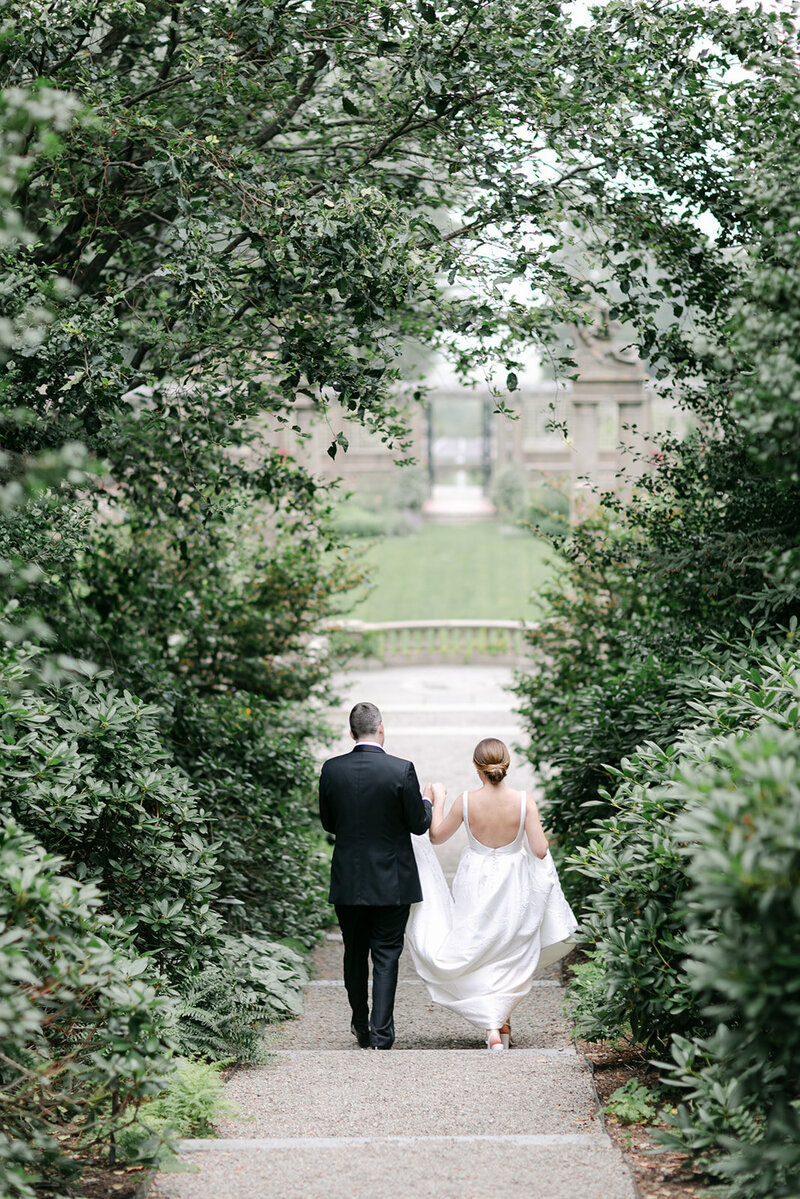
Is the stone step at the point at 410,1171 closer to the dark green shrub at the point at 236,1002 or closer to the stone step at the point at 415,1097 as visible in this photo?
the stone step at the point at 415,1097

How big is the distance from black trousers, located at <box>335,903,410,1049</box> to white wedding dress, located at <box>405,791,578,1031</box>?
0.22 m

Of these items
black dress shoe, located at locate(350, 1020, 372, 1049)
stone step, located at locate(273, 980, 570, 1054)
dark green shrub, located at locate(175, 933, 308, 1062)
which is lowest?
stone step, located at locate(273, 980, 570, 1054)

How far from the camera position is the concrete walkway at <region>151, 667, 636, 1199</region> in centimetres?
344

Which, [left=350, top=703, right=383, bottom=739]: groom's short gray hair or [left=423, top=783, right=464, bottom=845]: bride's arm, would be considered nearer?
[left=350, top=703, right=383, bottom=739]: groom's short gray hair

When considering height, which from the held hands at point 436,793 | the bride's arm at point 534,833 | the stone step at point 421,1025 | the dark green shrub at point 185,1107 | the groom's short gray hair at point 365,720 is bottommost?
the stone step at point 421,1025

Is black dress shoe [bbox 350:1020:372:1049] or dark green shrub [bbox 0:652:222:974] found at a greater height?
dark green shrub [bbox 0:652:222:974]

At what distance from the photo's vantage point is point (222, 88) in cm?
566

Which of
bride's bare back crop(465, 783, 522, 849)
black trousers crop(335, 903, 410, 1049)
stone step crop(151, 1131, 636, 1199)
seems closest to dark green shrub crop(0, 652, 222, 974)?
black trousers crop(335, 903, 410, 1049)

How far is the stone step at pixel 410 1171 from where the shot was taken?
3.37 meters

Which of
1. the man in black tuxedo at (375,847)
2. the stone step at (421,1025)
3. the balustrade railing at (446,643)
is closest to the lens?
the man in black tuxedo at (375,847)

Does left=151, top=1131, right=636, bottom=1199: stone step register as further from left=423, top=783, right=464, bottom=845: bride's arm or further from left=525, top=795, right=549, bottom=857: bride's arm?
left=423, top=783, right=464, bottom=845: bride's arm

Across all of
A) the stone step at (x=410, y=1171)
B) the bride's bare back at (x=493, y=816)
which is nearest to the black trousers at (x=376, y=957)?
the bride's bare back at (x=493, y=816)

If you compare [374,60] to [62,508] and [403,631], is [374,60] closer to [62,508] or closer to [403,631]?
[62,508]

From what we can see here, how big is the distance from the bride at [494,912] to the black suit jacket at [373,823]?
246 mm
